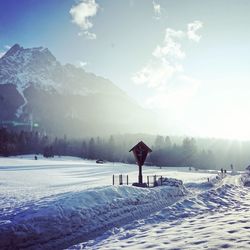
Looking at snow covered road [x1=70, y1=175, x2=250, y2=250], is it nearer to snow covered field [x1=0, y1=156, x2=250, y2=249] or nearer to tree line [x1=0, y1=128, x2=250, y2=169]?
snow covered field [x1=0, y1=156, x2=250, y2=249]

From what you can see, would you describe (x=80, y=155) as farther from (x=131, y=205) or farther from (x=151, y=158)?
(x=131, y=205)

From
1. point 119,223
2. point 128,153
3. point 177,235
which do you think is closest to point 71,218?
point 119,223

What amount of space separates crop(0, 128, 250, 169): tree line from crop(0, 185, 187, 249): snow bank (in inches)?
4341

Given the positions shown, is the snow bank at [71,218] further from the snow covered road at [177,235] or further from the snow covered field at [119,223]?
the snow covered road at [177,235]

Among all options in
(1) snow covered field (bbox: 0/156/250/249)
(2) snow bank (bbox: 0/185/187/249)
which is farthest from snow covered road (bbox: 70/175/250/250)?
(2) snow bank (bbox: 0/185/187/249)

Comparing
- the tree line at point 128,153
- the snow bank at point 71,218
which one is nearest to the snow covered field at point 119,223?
the snow bank at point 71,218

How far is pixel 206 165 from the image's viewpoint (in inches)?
5517

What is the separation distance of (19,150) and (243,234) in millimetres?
168901

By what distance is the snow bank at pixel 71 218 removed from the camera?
15.2m

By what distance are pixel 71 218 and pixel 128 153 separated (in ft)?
489

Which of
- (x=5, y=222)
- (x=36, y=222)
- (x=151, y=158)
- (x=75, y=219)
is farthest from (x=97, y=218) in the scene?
(x=151, y=158)

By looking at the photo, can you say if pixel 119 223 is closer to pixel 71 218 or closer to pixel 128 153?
pixel 71 218

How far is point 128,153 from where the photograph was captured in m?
166

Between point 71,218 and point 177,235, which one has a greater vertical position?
point 177,235
